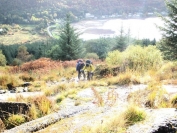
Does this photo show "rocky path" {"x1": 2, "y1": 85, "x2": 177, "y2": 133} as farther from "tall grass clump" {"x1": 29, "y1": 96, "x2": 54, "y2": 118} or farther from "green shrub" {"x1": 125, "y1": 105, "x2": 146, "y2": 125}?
"tall grass clump" {"x1": 29, "y1": 96, "x2": 54, "y2": 118}

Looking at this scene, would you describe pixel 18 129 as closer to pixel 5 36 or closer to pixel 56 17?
pixel 5 36

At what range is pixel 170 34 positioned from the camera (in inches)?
757

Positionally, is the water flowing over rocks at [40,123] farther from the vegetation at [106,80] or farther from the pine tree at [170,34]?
the pine tree at [170,34]

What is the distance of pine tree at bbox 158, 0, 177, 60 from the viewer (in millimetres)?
18609

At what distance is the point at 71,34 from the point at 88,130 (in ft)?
113

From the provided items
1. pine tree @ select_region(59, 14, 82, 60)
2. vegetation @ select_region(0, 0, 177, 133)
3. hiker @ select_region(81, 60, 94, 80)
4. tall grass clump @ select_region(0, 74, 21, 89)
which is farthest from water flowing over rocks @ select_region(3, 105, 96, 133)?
pine tree @ select_region(59, 14, 82, 60)

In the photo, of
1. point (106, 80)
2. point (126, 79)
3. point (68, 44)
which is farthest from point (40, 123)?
point (68, 44)

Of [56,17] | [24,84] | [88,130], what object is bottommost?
[24,84]

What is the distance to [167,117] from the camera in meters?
4.02

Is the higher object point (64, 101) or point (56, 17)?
point (56, 17)

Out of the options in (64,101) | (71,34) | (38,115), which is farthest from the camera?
(71,34)

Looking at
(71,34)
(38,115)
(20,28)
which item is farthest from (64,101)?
(20,28)

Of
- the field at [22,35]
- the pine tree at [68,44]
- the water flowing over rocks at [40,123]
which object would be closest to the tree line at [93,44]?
the pine tree at [68,44]

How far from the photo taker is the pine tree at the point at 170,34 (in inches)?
733
